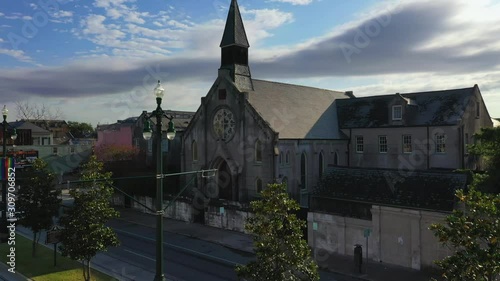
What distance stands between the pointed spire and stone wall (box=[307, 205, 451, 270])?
69.3ft

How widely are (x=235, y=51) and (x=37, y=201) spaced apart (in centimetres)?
2411

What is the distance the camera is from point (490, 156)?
25250 mm

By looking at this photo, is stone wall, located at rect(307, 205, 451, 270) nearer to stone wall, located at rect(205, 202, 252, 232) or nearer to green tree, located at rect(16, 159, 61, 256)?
stone wall, located at rect(205, 202, 252, 232)

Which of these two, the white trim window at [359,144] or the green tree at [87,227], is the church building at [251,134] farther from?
the green tree at [87,227]

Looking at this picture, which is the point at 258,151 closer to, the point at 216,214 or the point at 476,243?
the point at 216,214

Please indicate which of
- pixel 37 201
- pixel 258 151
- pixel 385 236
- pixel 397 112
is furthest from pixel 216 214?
pixel 397 112

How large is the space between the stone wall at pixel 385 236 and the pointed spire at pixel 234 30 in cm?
2114

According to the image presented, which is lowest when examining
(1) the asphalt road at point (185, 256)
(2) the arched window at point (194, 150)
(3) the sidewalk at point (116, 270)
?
(1) the asphalt road at point (185, 256)

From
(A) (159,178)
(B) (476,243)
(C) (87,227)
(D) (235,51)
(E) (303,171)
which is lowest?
(C) (87,227)

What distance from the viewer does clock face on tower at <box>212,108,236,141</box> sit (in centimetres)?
4022

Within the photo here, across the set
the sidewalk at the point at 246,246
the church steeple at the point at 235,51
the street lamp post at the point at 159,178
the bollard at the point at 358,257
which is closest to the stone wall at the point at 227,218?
the sidewalk at the point at 246,246

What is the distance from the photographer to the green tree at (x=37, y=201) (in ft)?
84.1

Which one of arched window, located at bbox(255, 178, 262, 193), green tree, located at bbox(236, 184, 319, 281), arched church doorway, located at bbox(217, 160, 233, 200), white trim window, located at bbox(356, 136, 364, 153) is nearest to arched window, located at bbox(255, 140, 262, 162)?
arched window, located at bbox(255, 178, 262, 193)

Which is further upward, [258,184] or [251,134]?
[251,134]
